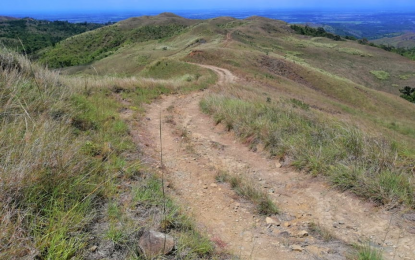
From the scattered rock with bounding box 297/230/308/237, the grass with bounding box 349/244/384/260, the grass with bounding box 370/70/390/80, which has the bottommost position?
the grass with bounding box 370/70/390/80

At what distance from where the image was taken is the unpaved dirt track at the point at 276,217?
10.0 ft

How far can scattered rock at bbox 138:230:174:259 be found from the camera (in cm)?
234

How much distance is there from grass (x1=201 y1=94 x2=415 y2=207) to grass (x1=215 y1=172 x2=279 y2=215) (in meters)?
1.12

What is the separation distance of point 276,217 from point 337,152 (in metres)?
1.92

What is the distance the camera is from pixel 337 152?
4922mm

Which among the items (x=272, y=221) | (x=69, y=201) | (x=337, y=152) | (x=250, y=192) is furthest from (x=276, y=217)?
(x=69, y=201)

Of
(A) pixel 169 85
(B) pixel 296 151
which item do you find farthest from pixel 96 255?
(A) pixel 169 85

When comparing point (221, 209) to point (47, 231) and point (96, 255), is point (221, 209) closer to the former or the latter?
point (96, 255)

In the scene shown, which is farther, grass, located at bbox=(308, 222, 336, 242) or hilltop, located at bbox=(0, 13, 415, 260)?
grass, located at bbox=(308, 222, 336, 242)

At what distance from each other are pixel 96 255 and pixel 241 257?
4.48 ft

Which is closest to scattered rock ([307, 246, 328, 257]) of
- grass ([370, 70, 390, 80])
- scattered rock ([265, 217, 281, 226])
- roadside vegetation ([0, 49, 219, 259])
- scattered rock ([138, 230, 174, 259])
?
scattered rock ([265, 217, 281, 226])

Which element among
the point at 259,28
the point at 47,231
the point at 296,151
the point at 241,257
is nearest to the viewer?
the point at 47,231

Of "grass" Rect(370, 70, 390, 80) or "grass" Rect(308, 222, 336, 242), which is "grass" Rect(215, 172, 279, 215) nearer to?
"grass" Rect(308, 222, 336, 242)

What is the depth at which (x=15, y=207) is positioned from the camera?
224cm
